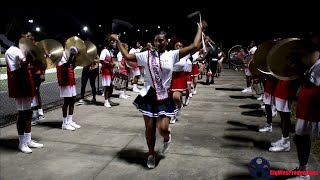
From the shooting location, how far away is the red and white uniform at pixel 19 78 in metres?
4.96

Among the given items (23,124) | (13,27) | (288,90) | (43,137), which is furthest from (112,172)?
(288,90)

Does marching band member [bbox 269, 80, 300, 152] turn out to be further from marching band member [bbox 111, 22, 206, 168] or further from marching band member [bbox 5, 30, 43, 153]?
marching band member [bbox 5, 30, 43, 153]

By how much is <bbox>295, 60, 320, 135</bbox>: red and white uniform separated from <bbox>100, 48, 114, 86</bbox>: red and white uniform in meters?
6.51

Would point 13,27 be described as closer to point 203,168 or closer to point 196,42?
point 196,42

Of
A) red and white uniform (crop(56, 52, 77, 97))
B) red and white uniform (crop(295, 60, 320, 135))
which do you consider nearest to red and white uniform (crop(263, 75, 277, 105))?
red and white uniform (crop(295, 60, 320, 135))

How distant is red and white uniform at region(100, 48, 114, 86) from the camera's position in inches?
371

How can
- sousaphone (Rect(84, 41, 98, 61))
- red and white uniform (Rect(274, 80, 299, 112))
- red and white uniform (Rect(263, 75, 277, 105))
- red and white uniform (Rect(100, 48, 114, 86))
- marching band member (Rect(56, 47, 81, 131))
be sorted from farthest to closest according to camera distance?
1. red and white uniform (Rect(100, 48, 114, 86))
2. sousaphone (Rect(84, 41, 98, 61))
3. marching band member (Rect(56, 47, 81, 131))
4. red and white uniform (Rect(263, 75, 277, 105))
5. red and white uniform (Rect(274, 80, 299, 112))

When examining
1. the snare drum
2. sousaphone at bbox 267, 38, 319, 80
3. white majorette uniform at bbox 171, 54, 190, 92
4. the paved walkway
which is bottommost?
the paved walkway

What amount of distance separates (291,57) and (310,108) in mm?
731

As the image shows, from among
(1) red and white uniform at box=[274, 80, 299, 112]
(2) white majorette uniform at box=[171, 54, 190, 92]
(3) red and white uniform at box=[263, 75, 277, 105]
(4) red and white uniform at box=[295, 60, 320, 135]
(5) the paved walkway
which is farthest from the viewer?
(2) white majorette uniform at box=[171, 54, 190, 92]

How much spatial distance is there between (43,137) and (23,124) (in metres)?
0.92

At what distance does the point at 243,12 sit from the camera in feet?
105

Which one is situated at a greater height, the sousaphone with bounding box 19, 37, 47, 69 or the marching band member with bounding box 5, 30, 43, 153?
the sousaphone with bounding box 19, 37, 47, 69

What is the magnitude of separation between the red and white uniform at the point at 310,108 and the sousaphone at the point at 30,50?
4.11 meters
